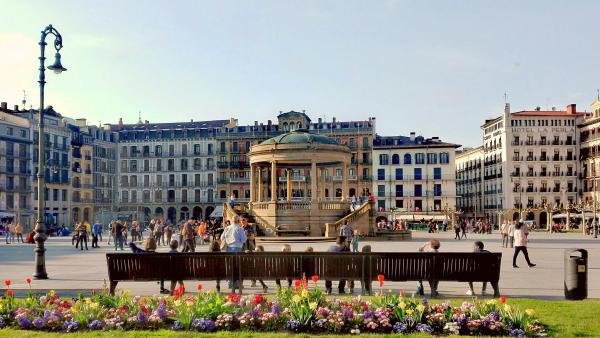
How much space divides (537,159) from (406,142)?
19.0 m

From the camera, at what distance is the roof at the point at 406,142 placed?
10100 centimetres

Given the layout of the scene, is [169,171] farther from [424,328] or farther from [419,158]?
[424,328]

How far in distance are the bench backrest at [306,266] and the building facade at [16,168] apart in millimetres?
74739

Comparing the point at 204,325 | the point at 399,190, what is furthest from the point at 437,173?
the point at 204,325

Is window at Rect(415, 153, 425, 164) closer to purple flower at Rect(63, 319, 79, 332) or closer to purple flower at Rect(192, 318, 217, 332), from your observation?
purple flower at Rect(192, 318, 217, 332)

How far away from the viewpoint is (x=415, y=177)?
333ft

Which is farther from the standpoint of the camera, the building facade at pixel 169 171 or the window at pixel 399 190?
the building facade at pixel 169 171

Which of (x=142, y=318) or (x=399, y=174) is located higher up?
(x=399, y=174)

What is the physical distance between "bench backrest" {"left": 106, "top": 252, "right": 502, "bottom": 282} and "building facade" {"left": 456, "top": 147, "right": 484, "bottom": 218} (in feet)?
302

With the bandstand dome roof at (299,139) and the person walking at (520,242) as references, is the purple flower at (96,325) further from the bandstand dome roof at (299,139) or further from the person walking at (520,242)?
the bandstand dome roof at (299,139)

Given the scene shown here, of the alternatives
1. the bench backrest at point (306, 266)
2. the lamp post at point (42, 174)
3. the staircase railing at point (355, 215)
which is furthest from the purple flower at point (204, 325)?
the staircase railing at point (355, 215)

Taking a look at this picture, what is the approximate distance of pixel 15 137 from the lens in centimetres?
8638

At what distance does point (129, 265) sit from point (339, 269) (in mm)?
4526

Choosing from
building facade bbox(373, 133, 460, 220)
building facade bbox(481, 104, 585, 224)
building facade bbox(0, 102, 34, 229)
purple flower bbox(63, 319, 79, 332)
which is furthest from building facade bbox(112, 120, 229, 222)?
purple flower bbox(63, 319, 79, 332)
